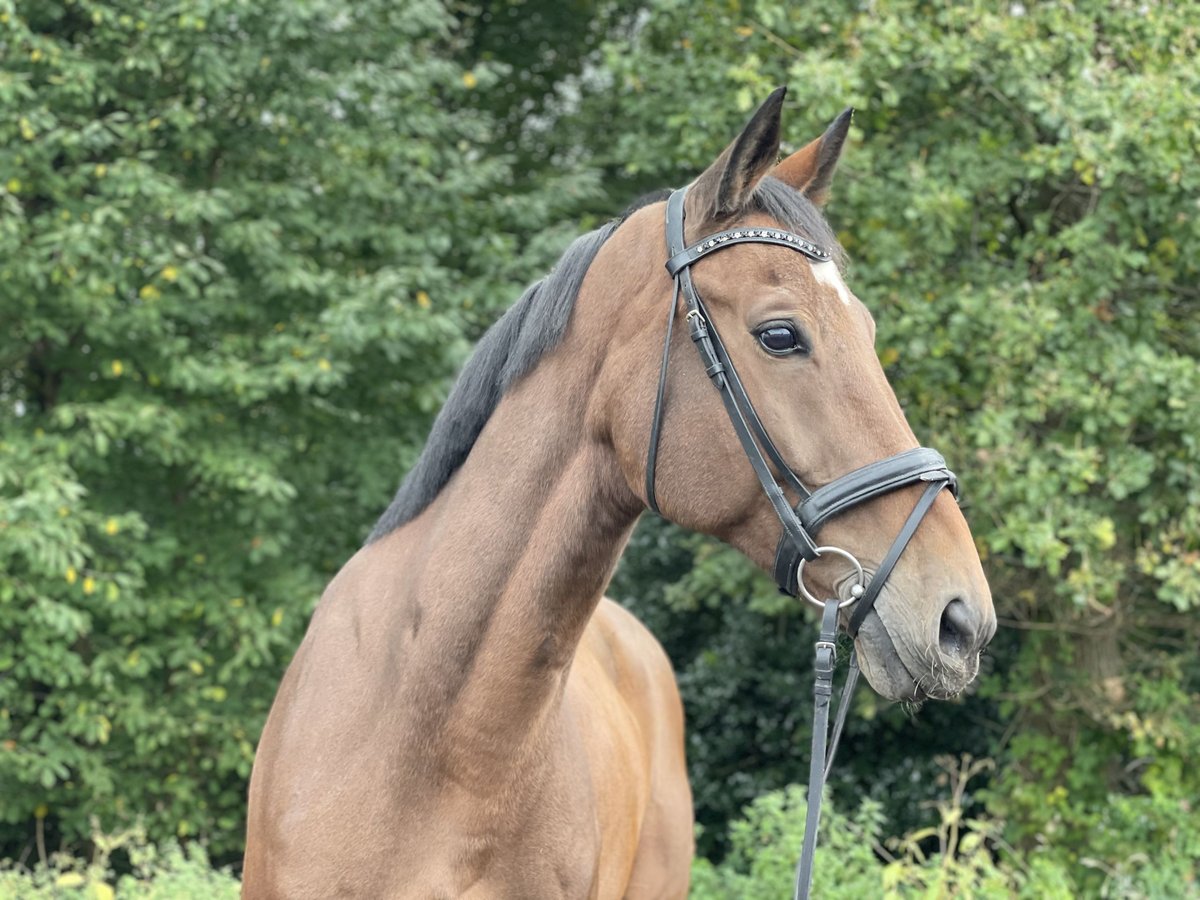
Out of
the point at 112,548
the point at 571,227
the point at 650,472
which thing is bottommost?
the point at 112,548

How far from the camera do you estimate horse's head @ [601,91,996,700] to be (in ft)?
6.33

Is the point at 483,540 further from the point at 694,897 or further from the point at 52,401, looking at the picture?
the point at 52,401

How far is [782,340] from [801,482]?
0.25 m

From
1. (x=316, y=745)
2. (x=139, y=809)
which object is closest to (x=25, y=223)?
(x=139, y=809)

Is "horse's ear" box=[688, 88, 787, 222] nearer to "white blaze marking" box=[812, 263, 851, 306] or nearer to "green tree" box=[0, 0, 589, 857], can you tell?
"white blaze marking" box=[812, 263, 851, 306]

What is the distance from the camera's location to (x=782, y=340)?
2.11 meters

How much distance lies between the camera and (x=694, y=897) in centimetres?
603

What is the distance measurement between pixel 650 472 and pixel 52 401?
19.1 ft

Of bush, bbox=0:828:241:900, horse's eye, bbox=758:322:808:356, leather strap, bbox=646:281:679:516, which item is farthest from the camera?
bush, bbox=0:828:241:900

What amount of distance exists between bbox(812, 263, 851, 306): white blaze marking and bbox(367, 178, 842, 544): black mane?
18 cm

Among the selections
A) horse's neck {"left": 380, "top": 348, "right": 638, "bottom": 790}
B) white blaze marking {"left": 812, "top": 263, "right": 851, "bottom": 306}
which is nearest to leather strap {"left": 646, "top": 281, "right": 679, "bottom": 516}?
horse's neck {"left": 380, "top": 348, "right": 638, "bottom": 790}

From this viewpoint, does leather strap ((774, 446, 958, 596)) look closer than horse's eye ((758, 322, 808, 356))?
Yes

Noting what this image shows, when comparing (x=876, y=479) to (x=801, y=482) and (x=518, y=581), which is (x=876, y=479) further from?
(x=518, y=581)

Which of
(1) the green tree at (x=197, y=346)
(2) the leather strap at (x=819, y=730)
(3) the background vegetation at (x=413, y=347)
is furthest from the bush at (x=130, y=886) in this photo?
(2) the leather strap at (x=819, y=730)
